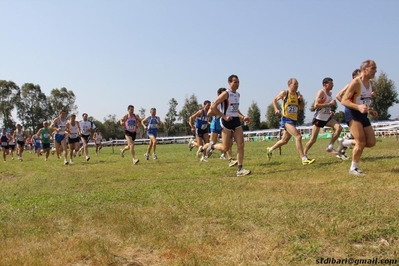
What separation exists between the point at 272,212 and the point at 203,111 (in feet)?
31.9

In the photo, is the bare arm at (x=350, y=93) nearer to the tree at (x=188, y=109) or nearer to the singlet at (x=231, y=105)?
the singlet at (x=231, y=105)

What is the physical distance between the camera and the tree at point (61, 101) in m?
76.2

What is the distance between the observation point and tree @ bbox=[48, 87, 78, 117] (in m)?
76.2

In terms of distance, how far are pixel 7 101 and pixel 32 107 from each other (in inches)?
186

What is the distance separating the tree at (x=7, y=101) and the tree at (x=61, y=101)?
737 cm

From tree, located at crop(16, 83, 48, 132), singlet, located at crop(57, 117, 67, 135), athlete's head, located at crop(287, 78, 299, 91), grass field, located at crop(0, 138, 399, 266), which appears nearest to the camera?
grass field, located at crop(0, 138, 399, 266)

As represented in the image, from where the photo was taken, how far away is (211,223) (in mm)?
4047

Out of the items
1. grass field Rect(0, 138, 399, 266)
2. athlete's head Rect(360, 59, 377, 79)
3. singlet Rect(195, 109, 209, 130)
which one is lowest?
grass field Rect(0, 138, 399, 266)

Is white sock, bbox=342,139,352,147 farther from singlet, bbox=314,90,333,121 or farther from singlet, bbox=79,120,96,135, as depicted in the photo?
singlet, bbox=79,120,96,135

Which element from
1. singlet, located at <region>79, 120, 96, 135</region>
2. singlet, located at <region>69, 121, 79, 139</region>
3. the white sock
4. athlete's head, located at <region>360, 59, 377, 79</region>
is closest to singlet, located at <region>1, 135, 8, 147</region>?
singlet, located at <region>79, 120, 96, 135</region>

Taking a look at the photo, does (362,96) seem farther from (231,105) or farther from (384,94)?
(384,94)

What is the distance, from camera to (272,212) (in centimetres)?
424

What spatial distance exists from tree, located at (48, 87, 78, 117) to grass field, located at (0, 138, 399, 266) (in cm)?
7471

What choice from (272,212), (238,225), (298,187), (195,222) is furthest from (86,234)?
(298,187)
